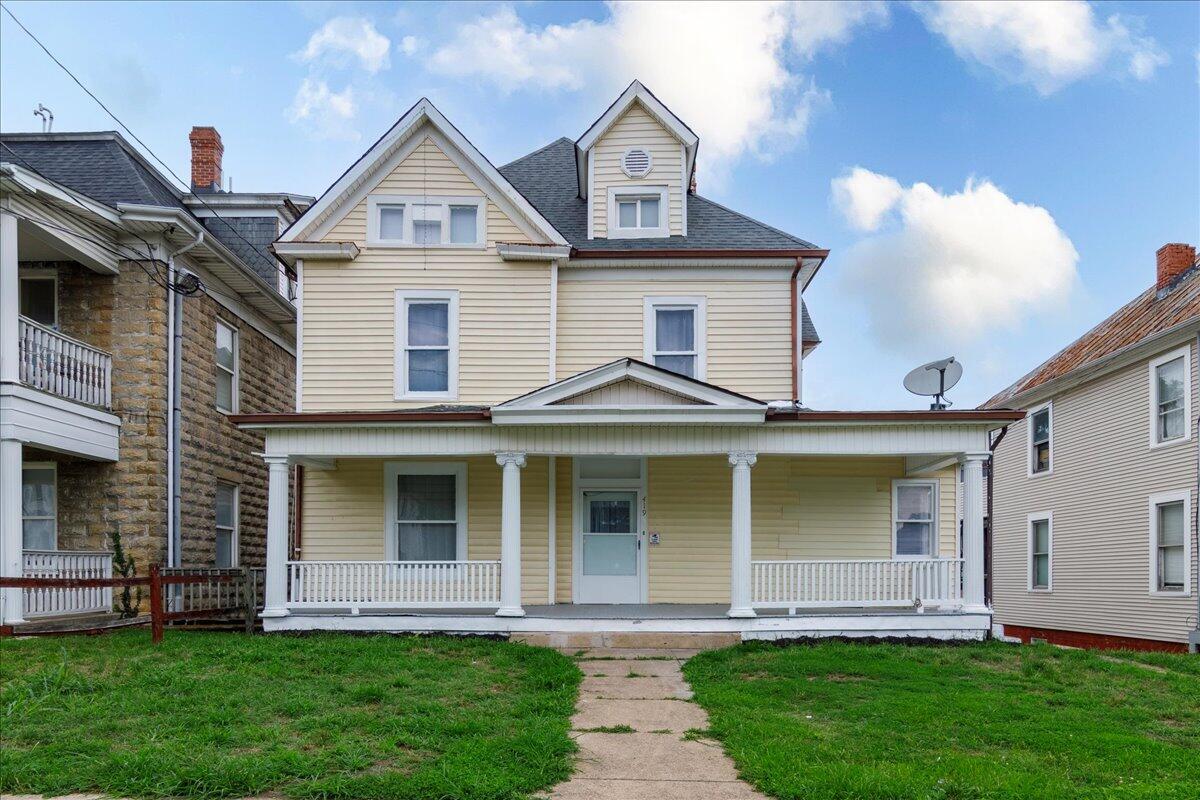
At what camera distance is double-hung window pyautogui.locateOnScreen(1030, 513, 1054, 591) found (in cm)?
2228

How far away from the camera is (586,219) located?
1684 cm

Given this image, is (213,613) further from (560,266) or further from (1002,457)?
(1002,457)

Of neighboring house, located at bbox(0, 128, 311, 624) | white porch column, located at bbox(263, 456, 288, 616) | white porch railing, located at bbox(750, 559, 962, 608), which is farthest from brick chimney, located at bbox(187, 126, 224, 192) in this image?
white porch railing, located at bbox(750, 559, 962, 608)

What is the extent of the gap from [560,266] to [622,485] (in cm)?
359

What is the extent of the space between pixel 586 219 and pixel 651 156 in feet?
4.86

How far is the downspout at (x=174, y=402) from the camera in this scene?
49.9ft

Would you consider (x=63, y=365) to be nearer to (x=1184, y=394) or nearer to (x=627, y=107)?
(x=627, y=107)

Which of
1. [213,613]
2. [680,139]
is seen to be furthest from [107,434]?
[680,139]

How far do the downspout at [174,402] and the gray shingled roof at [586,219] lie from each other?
5.50 meters

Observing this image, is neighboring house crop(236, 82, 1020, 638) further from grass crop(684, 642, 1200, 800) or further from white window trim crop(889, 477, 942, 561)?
grass crop(684, 642, 1200, 800)

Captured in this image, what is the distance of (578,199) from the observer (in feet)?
57.5

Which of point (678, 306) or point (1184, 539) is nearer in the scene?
point (678, 306)

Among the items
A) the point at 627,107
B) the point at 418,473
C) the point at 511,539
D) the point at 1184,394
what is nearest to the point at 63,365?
the point at 418,473

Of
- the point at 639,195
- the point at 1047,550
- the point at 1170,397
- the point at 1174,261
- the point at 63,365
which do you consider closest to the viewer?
the point at 63,365
